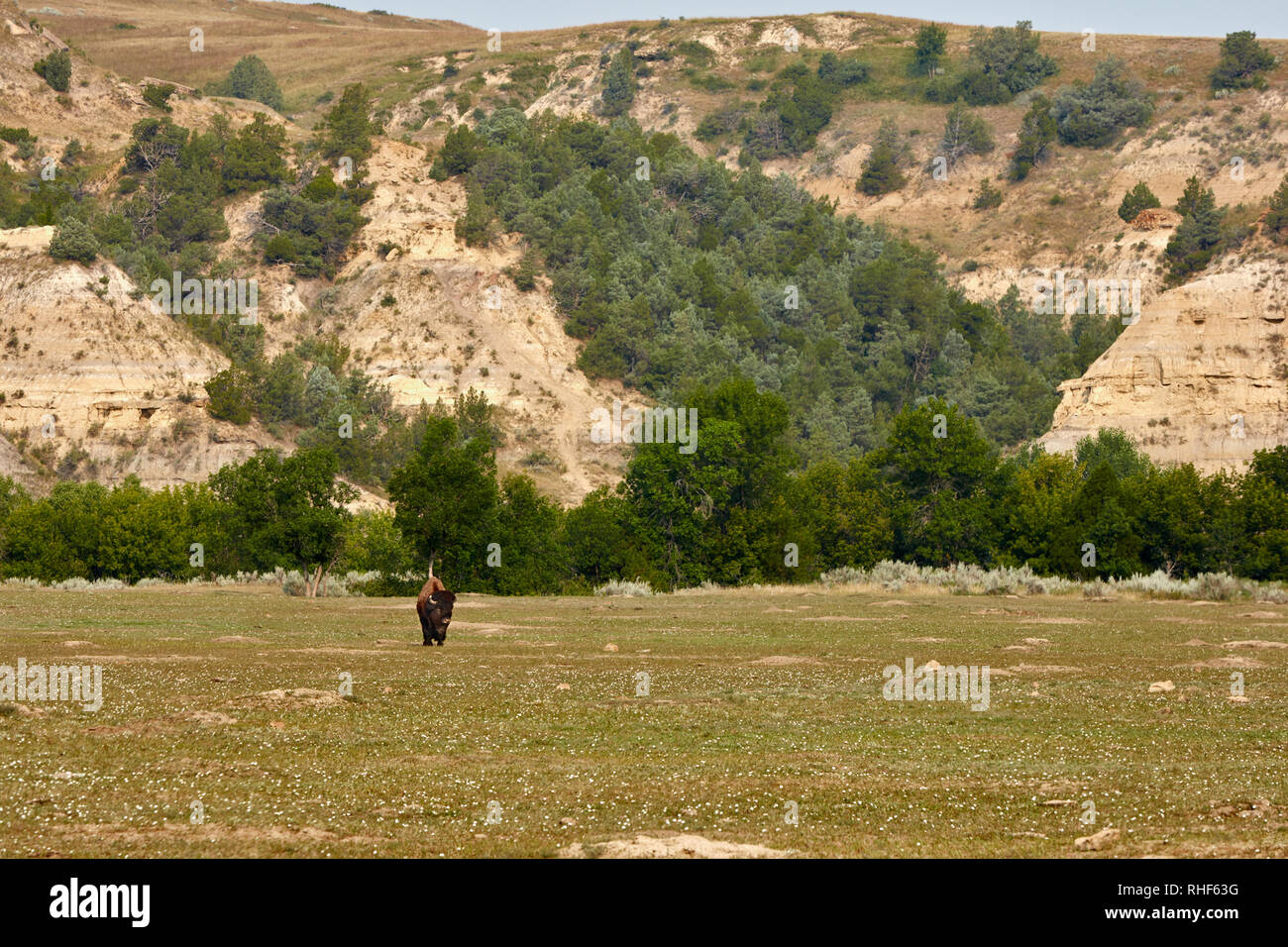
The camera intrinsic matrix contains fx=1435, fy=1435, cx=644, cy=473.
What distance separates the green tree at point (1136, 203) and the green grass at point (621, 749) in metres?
127

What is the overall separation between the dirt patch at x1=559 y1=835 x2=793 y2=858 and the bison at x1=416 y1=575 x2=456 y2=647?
67.5 ft

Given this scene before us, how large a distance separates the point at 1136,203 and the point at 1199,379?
50448 mm

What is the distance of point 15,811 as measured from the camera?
14.2m

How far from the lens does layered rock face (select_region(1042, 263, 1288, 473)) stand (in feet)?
350

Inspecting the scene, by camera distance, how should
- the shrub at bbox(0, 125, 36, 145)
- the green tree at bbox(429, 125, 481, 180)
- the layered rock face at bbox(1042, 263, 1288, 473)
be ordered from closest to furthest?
the layered rock face at bbox(1042, 263, 1288, 473)
the shrub at bbox(0, 125, 36, 145)
the green tree at bbox(429, 125, 481, 180)

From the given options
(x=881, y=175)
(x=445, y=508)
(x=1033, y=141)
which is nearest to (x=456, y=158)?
(x=881, y=175)

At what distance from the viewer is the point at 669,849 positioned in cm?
1292

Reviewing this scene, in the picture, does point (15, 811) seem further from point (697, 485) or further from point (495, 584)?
point (697, 485)

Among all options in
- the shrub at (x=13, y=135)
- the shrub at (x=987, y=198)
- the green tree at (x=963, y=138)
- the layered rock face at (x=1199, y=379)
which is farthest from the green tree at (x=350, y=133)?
the green tree at (x=963, y=138)

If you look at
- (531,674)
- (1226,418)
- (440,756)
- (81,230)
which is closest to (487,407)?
(81,230)

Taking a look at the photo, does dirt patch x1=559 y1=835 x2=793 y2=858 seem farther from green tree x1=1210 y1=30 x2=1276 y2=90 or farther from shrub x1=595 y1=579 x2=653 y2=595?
green tree x1=1210 y1=30 x2=1276 y2=90

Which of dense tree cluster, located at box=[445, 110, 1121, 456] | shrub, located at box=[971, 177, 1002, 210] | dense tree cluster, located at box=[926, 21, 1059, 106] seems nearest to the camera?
dense tree cluster, located at box=[445, 110, 1121, 456]

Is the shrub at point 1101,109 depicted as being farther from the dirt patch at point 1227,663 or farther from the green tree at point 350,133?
the dirt patch at point 1227,663

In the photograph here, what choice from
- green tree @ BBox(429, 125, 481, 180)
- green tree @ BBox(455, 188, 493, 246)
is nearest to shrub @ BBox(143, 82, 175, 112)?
green tree @ BBox(429, 125, 481, 180)
